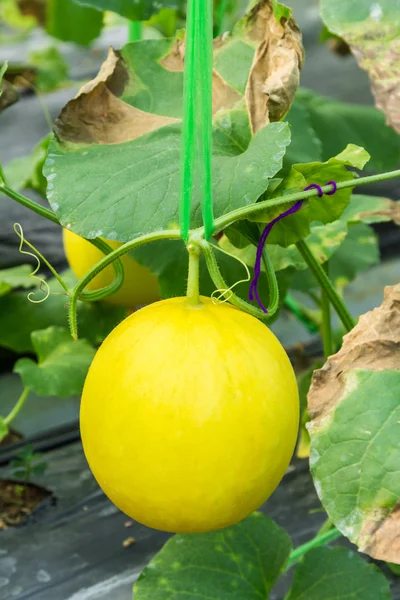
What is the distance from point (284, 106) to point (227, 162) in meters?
0.08

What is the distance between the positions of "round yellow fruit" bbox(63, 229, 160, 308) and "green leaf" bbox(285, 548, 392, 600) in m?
0.45

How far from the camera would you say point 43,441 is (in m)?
1.49

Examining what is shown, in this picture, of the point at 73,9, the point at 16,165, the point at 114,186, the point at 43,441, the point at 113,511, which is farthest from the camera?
the point at 73,9

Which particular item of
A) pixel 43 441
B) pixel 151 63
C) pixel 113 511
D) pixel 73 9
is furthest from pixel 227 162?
pixel 73 9

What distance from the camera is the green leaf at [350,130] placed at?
1913 mm

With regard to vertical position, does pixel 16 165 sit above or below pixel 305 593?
above

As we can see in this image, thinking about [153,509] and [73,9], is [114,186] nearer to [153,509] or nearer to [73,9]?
[153,509]

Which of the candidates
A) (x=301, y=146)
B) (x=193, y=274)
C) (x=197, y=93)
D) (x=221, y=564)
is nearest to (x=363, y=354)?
(x=193, y=274)

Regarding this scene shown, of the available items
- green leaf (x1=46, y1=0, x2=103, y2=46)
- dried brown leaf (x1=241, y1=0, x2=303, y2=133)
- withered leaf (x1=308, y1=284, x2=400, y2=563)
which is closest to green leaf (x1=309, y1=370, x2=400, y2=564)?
withered leaf (x1=308, y1=284, x2=400, y2=563)

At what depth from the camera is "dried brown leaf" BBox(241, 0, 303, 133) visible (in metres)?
0.76

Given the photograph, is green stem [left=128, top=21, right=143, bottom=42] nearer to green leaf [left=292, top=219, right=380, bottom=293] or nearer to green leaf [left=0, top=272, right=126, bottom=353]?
green leaf [left=0, top=272, right=126, bottom=353]

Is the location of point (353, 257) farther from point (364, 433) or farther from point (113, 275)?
point (364, 433)

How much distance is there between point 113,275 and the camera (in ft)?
3.67

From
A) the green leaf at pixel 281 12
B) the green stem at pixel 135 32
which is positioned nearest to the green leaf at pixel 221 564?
the green leaf at pixel 281 12
